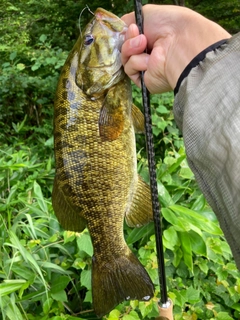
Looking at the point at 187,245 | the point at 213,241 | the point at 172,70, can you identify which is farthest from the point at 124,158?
the point at 213,241

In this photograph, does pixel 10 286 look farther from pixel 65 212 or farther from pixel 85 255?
pixel 65 212

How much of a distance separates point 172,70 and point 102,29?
461mm

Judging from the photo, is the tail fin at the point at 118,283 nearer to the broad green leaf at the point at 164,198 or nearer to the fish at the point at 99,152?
the fish at the point at 99,152

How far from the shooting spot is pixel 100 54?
1804 millimetres

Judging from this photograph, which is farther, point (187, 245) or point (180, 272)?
point (180, 272)

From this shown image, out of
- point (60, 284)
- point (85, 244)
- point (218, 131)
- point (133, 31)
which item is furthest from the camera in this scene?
point (85, 244)

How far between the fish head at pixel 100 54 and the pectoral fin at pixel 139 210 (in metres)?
0.54

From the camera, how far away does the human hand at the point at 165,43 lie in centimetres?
144

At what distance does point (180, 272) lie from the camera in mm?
2689

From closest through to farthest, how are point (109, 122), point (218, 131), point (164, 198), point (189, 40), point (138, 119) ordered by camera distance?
point (218, 131), point (189, 40), point (109, 122), point (138, 119), point (164, 198)

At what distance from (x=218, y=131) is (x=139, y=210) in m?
0.99

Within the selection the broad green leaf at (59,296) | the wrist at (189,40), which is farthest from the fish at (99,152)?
the broad green leaf at (59,296)

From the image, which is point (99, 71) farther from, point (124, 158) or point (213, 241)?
point (213, 241)

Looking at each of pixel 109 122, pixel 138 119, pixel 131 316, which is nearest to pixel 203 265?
pixel 131 316
